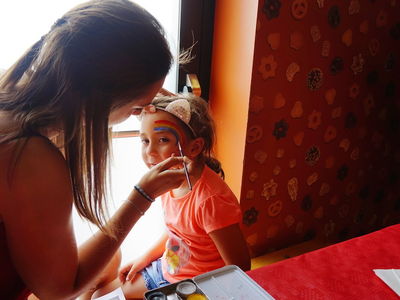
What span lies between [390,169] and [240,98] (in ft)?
4.16

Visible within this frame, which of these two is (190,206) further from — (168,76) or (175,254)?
(168,76)

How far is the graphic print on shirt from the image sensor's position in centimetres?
108

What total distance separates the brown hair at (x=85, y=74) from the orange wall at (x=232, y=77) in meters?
0.70

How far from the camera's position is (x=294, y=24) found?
1.41 m

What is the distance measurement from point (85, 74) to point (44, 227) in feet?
0.97

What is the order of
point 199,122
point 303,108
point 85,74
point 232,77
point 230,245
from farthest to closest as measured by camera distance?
point 303,108
point 232,77
point 199,122
point 230,245
point 85,74

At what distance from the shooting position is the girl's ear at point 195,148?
107 centimetres

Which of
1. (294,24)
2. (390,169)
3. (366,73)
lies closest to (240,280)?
(294,24)

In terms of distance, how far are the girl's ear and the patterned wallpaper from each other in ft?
1.30

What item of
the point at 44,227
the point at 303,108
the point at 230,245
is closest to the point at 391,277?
the point at 230,245

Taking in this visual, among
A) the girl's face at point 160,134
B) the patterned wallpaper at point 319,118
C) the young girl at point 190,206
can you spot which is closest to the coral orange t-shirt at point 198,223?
the young girl at point 190,206

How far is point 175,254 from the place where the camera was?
1.11 m

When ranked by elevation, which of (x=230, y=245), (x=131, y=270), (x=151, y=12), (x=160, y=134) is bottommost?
(x=131, y=270)

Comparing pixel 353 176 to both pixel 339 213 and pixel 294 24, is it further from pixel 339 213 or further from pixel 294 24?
pixel 294 24
